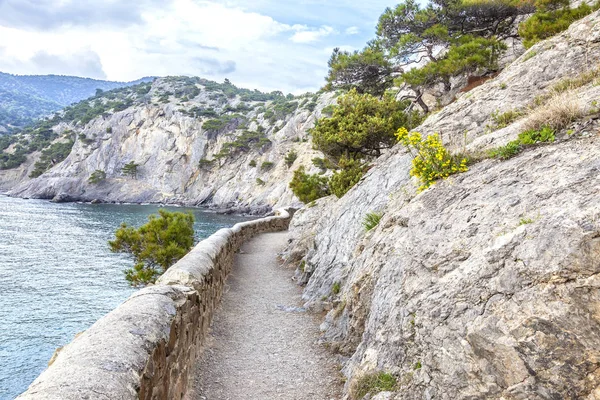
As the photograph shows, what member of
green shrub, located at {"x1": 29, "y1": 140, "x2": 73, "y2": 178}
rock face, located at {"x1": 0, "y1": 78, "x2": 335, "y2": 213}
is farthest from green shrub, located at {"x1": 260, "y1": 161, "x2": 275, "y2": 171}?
green shrub, located at {"x1": 29, "y1": 140, "x2": 73, "y2": 178}

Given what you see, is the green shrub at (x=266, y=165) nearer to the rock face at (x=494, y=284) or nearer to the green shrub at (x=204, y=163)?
the green shrub at (x=204, y=163)

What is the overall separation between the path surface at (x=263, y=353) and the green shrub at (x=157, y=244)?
953 cm

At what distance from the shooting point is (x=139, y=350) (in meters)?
4.24

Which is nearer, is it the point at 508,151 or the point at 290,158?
the point at 508,151

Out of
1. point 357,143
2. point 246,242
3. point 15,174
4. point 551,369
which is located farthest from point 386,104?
point 15,174

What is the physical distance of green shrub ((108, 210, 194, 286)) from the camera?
73.3 feet

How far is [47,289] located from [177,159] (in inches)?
3333

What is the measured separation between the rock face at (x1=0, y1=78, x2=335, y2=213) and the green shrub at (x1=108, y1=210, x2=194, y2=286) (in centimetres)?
5512

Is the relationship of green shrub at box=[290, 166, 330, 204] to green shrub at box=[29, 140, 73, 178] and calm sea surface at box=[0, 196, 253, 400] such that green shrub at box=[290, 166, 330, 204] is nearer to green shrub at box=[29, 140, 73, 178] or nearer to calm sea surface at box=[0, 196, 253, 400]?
calm sea surface at box=[0, 196, 253, 400]

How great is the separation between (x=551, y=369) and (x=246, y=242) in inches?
877

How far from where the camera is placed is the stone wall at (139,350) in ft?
11.1

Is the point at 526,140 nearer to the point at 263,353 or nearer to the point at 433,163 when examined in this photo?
the point at 433,163

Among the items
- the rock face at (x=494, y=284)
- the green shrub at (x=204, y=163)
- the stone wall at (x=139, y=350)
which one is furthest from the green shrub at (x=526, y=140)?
the green shrub at (x=204, y=163)

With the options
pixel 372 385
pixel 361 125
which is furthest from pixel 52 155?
pixel 372 385
